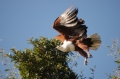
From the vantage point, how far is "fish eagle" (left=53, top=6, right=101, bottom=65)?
227 inches

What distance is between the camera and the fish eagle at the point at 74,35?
5.77 m

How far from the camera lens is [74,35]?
241 inches

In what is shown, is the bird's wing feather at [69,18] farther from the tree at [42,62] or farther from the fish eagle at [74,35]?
the tree at [42,62]

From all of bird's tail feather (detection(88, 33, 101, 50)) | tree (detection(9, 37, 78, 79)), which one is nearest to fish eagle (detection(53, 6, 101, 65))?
bird's tail feather (detection(88, 33, 101, 50))

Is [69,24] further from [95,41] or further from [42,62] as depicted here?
[42,62]

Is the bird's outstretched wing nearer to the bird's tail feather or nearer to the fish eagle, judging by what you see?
the fish eagle

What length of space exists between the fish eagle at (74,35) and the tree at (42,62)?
1.06 metres

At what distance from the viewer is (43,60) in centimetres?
709

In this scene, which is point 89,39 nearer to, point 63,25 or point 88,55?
point 88,55

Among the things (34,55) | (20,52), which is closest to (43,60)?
(34,55)

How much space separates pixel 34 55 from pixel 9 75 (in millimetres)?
1272

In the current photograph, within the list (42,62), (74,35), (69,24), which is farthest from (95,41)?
(42,62)

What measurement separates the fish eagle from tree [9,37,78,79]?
1056 mm

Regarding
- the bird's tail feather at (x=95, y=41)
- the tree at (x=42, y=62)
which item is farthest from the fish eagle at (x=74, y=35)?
the tree at (x=42, y=62)
